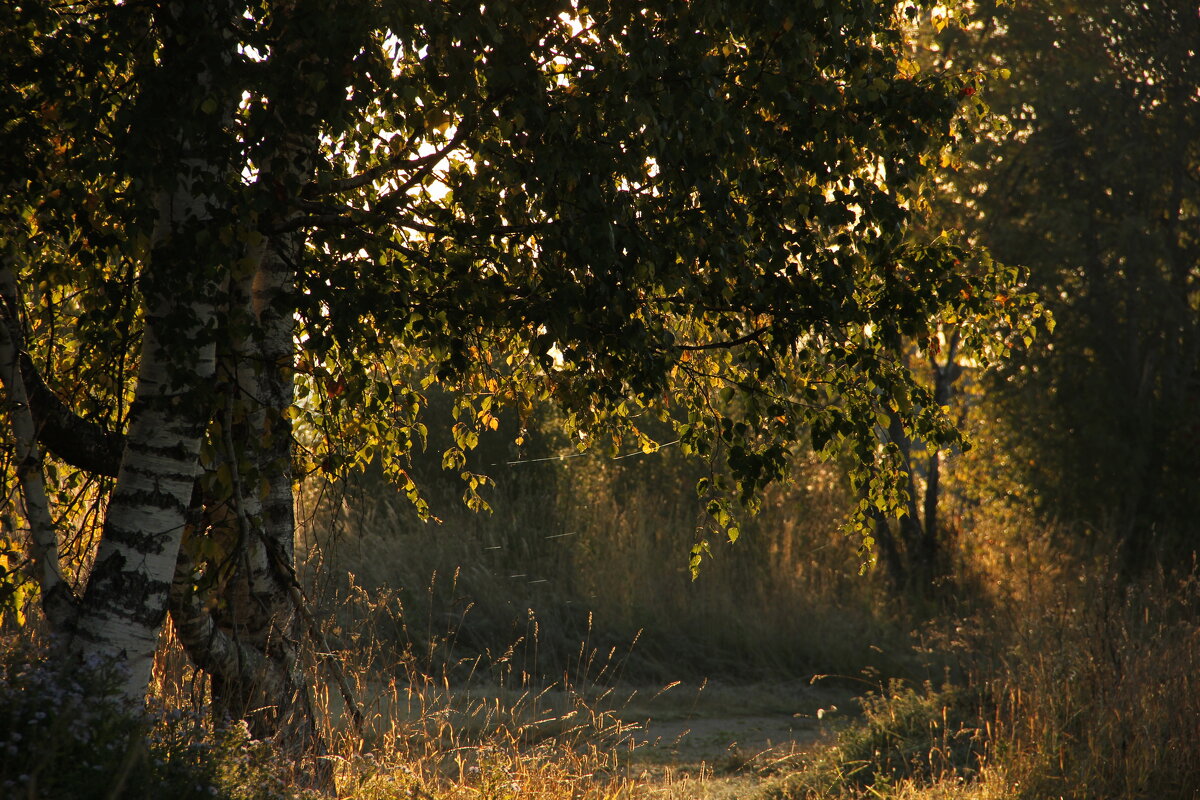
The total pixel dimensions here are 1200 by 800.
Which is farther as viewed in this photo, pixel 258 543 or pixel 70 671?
pixel 258 543

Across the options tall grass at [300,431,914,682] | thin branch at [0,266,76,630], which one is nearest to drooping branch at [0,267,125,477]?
thin branch at [0,266,76,630]

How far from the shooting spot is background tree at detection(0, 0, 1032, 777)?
3.24 m

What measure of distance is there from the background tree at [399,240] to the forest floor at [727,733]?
271cm

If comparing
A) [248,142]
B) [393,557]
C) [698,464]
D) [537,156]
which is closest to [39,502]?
[248,142]

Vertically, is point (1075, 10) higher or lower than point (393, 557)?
higher

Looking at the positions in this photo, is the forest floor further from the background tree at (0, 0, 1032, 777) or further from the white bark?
the white bark

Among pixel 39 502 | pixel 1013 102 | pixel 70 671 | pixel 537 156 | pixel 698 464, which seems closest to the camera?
pixel 70 671

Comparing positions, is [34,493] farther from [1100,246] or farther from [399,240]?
[1100,246]

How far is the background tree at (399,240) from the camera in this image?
10.6 ft

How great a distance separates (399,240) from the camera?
14.9ft

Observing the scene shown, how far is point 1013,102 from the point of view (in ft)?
42.8

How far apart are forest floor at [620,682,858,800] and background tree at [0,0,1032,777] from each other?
271cm

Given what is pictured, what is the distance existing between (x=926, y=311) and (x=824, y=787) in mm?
3583

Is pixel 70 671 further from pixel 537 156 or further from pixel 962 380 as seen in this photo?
pixel 962 380
